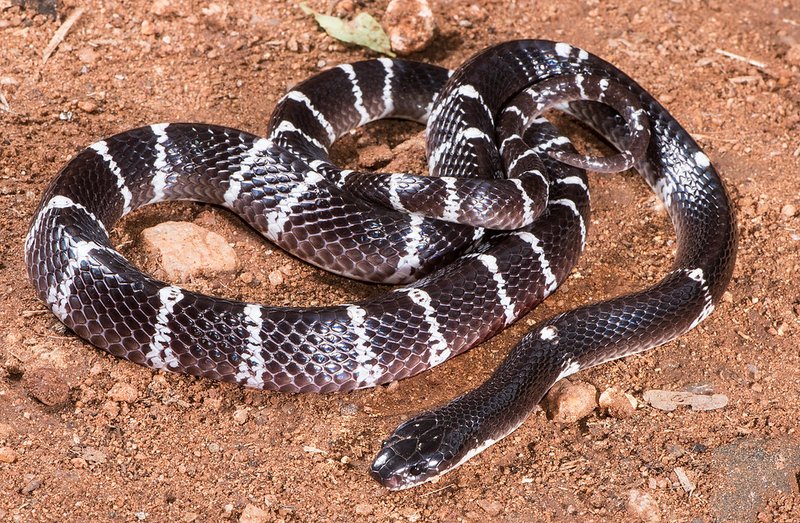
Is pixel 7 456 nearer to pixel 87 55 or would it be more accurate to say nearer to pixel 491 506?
pixel 491 506

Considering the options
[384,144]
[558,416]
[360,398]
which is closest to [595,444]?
[558,416]

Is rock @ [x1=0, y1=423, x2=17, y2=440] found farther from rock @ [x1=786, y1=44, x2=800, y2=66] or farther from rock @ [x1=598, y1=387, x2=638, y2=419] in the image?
rock @ [x1=786, y1=44, x2=800, y2=66]

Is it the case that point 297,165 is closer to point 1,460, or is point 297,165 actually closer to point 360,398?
point 360,398

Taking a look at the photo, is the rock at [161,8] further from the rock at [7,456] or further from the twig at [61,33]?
the rock at [7,456]

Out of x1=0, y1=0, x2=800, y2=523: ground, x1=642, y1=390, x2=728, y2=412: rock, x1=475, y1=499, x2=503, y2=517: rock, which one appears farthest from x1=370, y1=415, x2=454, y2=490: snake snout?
x1=642, y1=390, x2=728, y2=412: rock

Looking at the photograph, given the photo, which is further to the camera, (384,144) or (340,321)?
(384,144)

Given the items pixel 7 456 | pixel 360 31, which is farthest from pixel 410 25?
pixel 7 456
